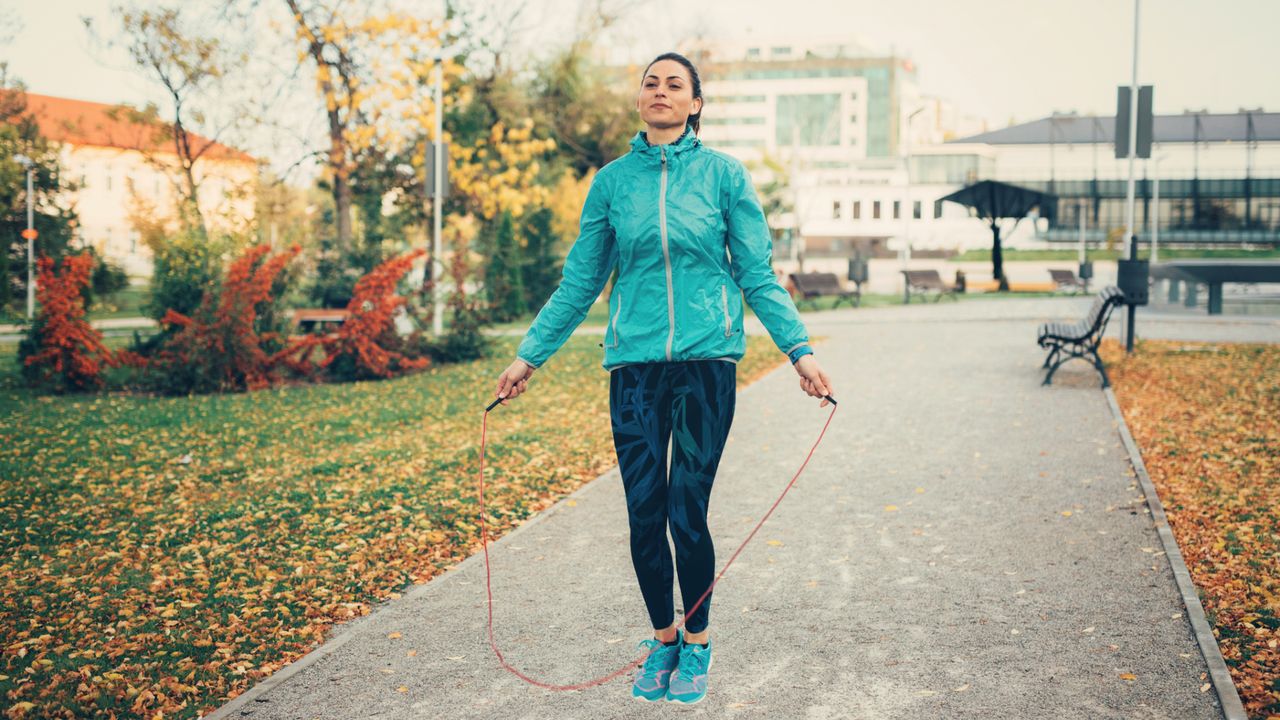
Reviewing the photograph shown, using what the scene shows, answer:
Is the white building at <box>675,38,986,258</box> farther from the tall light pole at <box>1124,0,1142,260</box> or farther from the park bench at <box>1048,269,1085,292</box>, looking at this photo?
the tall light pole at <box>1124,0,1142,260</box>

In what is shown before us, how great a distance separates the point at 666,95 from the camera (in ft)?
11.6

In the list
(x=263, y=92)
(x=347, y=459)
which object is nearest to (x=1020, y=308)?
(x=263, y=92)

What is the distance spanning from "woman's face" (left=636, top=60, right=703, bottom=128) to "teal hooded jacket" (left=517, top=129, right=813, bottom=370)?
3.1 inches

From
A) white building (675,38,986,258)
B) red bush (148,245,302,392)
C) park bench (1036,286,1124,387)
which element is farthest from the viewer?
white building (675,38,986,258)

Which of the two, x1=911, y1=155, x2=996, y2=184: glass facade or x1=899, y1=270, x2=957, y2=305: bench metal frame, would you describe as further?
x1=911, y1=155, x2=996, y2=184: glass facade

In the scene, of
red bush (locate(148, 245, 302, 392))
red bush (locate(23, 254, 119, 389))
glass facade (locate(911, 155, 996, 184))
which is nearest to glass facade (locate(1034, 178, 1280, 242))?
glass facade (locate(911, 155, 996, 184))

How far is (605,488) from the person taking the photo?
25.0 feet

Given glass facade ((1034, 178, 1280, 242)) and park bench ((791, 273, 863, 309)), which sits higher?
glass facade ((1034, 178, 1280, 242))

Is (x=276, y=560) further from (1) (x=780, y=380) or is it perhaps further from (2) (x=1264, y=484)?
(1) (x=780, y=380)

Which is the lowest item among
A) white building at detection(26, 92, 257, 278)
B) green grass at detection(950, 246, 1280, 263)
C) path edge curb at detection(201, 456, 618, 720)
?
path edge curb at detection(201, 456, 618, 720)

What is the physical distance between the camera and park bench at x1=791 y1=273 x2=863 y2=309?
87.6 feet

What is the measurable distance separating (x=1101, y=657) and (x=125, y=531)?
5340mm

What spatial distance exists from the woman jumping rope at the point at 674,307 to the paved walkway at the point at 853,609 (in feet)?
2.34

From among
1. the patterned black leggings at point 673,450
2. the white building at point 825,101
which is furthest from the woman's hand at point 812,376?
the white building at point 825,101
